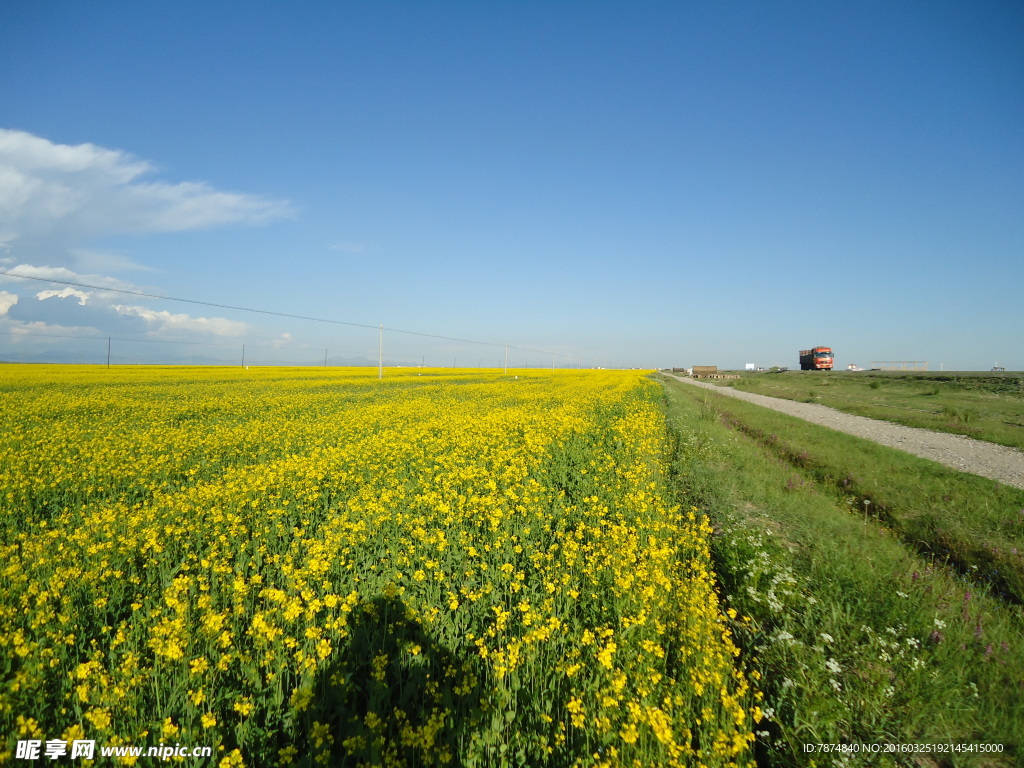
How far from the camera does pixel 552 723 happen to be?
2.78 m

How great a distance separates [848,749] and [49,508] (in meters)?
9.72

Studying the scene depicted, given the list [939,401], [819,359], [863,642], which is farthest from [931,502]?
[819,359]

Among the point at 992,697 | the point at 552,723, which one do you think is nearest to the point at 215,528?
the point at 552,723

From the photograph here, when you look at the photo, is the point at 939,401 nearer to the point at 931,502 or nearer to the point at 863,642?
the point at 931,502

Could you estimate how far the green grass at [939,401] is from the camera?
65.6 feet

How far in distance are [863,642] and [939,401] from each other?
39941 mm

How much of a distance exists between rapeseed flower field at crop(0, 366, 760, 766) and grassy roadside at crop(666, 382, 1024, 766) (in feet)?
1.26

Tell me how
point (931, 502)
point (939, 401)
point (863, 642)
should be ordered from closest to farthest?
point (863, 642) → point (931, 502) → point (939, 401)

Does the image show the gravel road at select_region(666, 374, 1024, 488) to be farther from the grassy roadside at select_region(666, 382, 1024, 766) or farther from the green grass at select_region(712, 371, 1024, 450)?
the grassy roadside at select_region(666, 382, 1024, 766)

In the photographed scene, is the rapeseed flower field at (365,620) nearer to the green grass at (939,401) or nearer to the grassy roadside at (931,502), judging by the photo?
the grassy roadside at (931,502)

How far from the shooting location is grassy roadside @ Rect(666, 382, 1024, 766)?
3.00 m

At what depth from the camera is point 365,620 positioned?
3600 mm

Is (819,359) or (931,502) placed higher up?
(819,359)

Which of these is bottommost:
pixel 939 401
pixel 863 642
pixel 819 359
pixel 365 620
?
pixel 863 642
